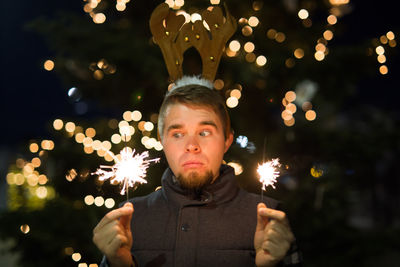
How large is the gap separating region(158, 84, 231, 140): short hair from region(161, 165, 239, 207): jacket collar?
0.23 metres

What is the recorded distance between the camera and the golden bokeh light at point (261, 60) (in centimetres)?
341

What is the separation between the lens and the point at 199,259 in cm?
170

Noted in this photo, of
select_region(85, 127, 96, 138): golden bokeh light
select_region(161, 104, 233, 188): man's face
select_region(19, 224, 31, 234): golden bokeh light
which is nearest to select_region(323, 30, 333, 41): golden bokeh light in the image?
select_region(161, 104, 233, 188): man's face

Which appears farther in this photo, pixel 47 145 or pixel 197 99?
pixel 47 145

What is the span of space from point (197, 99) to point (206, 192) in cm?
46

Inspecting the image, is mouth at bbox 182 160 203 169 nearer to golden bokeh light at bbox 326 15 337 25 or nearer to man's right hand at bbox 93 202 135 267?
man's right hand at bbox 93 202 135 267

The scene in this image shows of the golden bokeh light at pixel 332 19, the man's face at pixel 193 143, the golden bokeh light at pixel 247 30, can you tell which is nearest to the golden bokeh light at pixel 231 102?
the golden bokeh light at pixel 247 30

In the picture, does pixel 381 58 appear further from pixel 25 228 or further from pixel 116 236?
pixel 25 228

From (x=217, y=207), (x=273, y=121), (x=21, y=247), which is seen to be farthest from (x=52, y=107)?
(x=217, y=207)

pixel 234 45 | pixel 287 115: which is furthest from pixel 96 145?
pixel 287 115

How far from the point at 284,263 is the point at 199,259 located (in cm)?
40

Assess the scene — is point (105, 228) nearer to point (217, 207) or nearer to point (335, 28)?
point (217, 207)

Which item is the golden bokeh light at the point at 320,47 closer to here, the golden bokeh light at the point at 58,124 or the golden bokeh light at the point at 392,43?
the golden bokeh light at the point at 392,43

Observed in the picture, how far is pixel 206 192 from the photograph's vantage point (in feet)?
5.99
